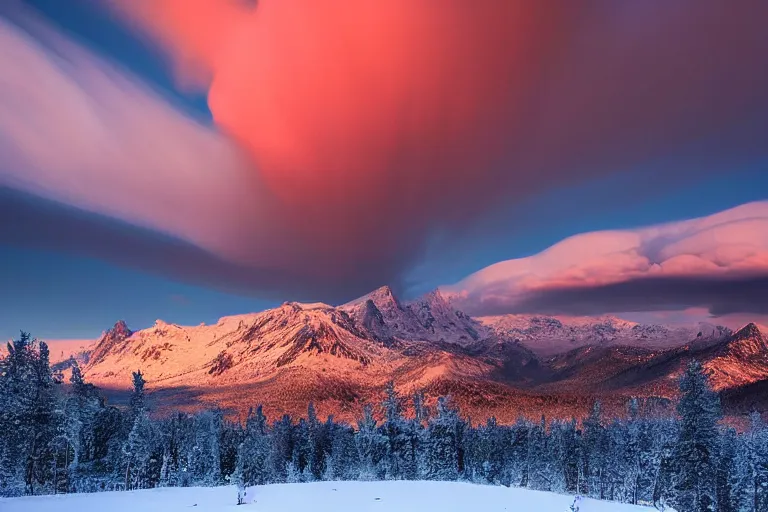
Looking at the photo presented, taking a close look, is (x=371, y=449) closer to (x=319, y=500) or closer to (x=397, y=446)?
(x=397, y=446)

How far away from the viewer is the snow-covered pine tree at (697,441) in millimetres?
56312

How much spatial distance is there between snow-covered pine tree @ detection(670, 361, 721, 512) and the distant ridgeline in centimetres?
14

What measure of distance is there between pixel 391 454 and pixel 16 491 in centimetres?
7277

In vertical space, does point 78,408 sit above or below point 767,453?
above

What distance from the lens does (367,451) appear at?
10562 cm

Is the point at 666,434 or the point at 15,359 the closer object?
the point at 15,359

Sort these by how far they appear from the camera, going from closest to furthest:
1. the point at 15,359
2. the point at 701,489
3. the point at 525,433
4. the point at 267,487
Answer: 1. the point at 267,487
2. the point at 701,489
3. the point at 15,359
4. the point at 525,433

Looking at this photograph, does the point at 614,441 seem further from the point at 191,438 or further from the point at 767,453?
the point at 191,438

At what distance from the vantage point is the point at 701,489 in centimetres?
5597

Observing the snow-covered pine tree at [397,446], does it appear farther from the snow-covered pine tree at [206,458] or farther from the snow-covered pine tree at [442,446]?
the snow-covered pine tree at [206,458]

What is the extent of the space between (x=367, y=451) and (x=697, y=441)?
228 ft

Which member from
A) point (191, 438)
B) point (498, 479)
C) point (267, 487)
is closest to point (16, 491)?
point (267, 487)

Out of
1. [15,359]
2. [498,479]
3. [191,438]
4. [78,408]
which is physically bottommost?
[498,479]

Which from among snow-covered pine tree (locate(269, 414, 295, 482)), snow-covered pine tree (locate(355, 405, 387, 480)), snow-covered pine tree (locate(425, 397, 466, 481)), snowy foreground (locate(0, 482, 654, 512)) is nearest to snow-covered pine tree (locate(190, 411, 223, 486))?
snow-covered pine tree (locate(269, 414, 295, 482))
